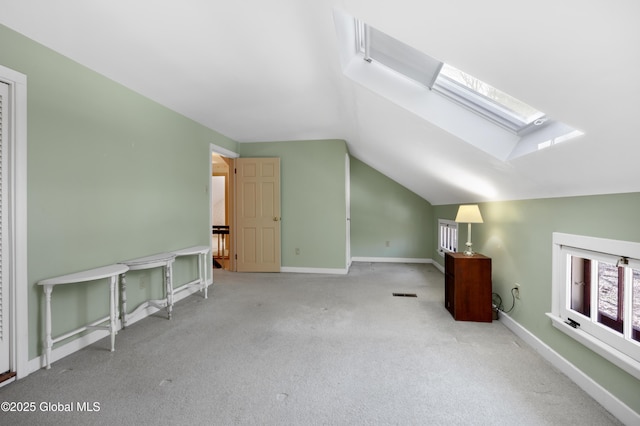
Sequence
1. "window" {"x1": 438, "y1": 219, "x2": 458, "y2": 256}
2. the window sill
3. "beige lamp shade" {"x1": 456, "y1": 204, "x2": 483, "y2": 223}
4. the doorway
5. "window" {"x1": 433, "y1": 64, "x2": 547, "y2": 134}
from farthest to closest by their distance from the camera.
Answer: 1. the doorway
2. "window" {"x1": 438, "y1": 219, "x2": 458, "y2": 256}
3. "beige lamp shade" {"x1": 456, "y1": 204, "x2": 483, "y2": 223}
4. "window" {"x1": 433, "y1": 64, "x2": 547, "y2": 134}
5. the window sill

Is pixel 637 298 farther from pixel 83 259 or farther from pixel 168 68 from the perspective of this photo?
pixel 83 259

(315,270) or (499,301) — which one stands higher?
(499,301)

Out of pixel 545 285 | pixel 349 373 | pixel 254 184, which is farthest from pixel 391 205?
pixel 349 373

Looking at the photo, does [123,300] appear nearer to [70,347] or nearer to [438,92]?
[70,347]

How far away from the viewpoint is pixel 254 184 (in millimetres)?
4918

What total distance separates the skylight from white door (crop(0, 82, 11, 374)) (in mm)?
2333

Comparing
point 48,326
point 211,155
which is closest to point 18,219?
point 48,326

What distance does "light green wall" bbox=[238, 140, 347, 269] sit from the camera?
4832 mm

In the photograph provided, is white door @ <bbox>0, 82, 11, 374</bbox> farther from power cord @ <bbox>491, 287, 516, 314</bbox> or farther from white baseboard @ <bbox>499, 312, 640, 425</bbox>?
power cord @ <bbox>491, 287, 516, 314</bbox>

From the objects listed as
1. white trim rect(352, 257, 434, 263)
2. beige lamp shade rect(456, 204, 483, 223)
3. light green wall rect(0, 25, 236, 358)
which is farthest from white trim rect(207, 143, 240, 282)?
beige lamp shade rect(456, 204, 483, 223)

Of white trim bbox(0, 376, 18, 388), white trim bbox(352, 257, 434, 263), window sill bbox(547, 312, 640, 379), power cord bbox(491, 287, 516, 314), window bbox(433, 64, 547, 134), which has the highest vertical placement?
window bbox(433, 64, 547, 134)

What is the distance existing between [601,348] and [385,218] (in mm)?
4610

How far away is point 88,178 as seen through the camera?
2.35 meters

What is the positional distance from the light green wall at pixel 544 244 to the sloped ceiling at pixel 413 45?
12 cm
